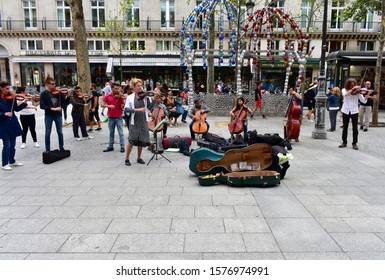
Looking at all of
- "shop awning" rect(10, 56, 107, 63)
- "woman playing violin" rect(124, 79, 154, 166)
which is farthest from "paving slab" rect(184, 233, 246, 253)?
"shop awning" rect(10, 56, 107, 63)

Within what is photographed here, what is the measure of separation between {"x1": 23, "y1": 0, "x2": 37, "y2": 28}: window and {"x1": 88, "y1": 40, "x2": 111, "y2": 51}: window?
6.17m

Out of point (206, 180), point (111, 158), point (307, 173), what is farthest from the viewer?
point (111, 158)

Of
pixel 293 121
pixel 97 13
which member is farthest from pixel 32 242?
pixel 97 13

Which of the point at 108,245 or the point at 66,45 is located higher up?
the point at 66,45

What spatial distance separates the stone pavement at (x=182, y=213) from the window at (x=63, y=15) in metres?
30.9

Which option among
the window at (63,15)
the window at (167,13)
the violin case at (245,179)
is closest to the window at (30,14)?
the window at (63,15)

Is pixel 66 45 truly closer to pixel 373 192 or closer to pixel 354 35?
pixel 354 35

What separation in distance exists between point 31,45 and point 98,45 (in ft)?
22.8

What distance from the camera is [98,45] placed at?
34.1 metres

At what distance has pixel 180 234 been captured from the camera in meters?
3.78

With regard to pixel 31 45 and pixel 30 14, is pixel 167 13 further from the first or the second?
pixel 31 45

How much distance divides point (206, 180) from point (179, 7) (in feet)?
104

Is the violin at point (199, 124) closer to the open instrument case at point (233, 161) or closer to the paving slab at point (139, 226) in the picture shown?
the open instrument case at point (233, 161)

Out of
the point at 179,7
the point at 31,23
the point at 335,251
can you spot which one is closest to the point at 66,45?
the point at 31,23
